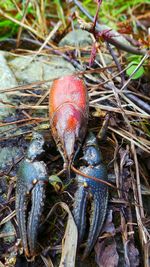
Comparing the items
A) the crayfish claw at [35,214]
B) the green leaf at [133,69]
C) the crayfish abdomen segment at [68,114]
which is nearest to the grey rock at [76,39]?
the green leaf at [133,69]

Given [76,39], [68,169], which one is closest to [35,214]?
[68,169]

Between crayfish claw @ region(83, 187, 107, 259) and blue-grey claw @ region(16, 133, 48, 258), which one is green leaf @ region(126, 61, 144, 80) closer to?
blue-grey claw @ region(16, 133, 48, 258)

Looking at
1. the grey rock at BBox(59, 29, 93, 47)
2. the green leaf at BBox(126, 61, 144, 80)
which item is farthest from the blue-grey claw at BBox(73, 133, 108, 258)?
the grey rock at BBox(59, 29, 93, 47)

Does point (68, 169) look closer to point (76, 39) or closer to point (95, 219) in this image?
point (95, 219)

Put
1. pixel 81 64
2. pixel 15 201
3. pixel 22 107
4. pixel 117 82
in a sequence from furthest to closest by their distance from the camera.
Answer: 1. pixel 81 64
2. pixel 117 82
3. pixel 22 107
4. pixel 15 201

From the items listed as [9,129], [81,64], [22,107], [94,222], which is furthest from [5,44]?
[94,222]

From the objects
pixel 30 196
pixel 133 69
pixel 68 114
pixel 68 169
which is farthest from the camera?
pixel 133 69

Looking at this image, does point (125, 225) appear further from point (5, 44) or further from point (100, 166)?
point (5, 44)
